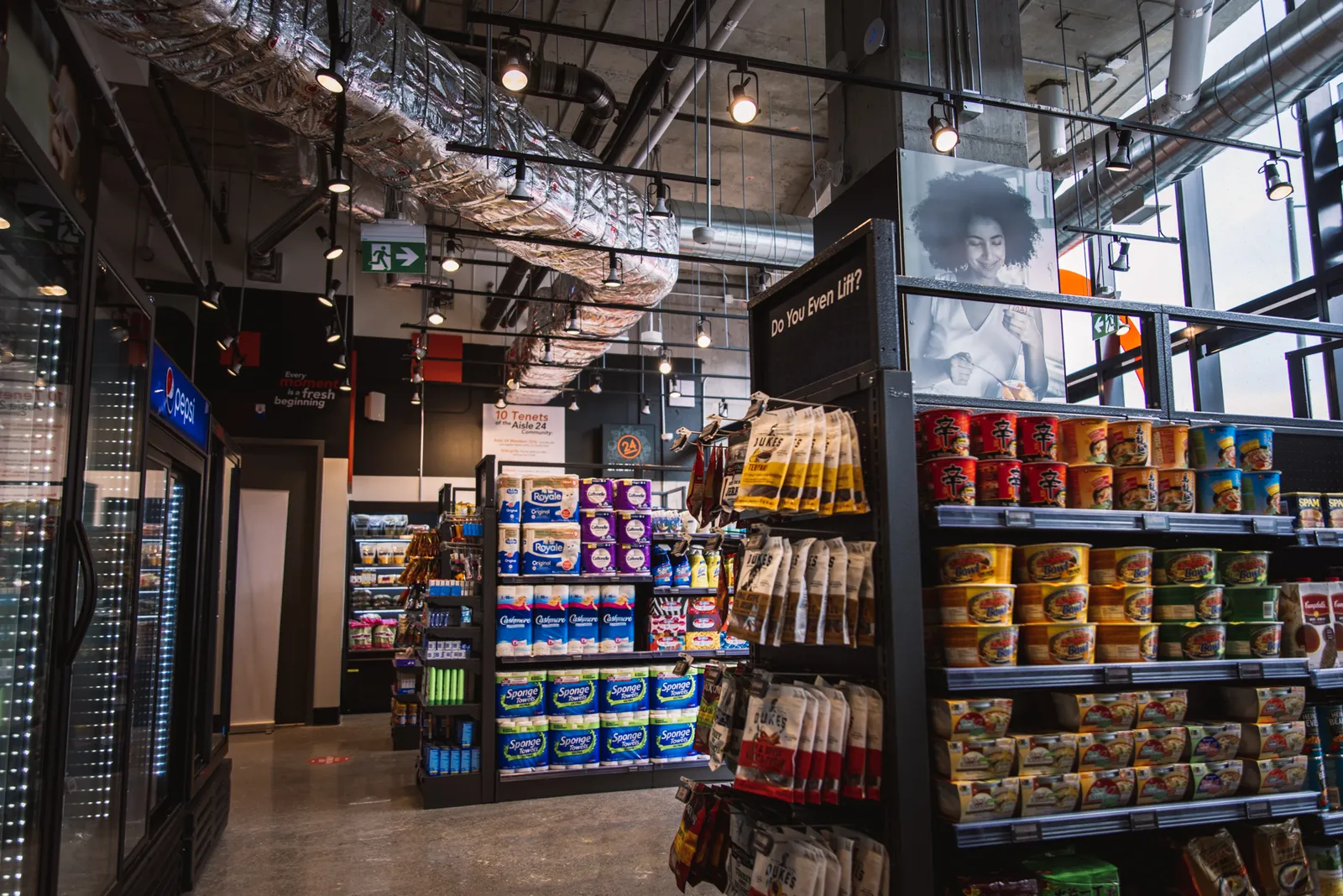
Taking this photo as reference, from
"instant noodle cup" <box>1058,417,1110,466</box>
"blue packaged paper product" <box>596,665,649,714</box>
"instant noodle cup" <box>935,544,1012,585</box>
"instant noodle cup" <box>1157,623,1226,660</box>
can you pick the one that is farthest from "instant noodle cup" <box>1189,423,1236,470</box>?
"blue packaged paper product" <box>596,665,649,714</box>

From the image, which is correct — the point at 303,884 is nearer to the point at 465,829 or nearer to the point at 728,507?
the point at 465,829

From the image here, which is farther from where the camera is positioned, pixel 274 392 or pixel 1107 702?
pixel 274 392

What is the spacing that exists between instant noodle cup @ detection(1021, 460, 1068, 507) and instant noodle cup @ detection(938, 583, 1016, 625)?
31 cm

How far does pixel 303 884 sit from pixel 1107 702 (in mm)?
3965

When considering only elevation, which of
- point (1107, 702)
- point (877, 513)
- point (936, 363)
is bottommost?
point (1107, 702)

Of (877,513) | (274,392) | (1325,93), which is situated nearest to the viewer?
(877,513)

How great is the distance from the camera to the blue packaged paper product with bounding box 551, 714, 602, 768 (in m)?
6.11

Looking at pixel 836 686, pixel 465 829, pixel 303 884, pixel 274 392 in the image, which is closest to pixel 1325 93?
pixel 836 686

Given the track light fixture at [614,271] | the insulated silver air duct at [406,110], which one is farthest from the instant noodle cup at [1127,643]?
the track light fixture at [614,271]

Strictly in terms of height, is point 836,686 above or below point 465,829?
above

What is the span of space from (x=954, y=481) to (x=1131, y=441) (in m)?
0.64

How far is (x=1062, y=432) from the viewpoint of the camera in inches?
104

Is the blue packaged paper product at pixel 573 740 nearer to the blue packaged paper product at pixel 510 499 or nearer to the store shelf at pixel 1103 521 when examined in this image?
the blue packaged paper product at pixel 510 499

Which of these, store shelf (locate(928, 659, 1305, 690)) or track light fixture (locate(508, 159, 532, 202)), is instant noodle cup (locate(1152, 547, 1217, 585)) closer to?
store shelf (locate(928, 659, 1305, 690))
